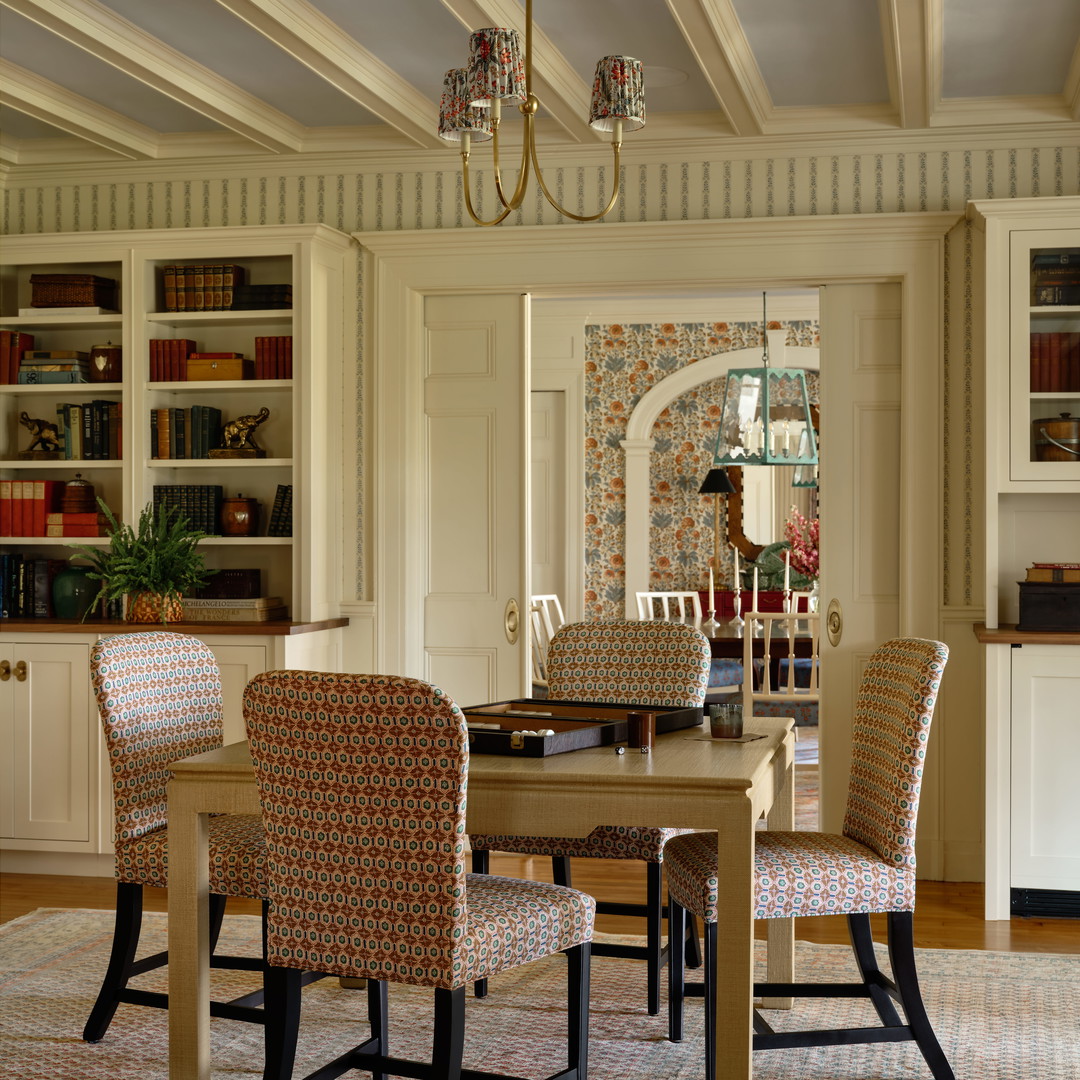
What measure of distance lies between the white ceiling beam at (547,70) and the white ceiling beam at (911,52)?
0.93 metres

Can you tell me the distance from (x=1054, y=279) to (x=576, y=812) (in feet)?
9.67

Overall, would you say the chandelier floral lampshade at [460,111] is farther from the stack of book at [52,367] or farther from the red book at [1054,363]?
the stack of book at [52,367]

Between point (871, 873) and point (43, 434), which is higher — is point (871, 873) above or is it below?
below

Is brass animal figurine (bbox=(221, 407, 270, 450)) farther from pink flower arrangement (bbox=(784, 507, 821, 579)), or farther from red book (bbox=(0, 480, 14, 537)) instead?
pink flower arrangement (bbox=(784, 507, 821, 579))

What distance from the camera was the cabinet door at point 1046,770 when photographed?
4.42 metres

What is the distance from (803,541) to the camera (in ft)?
31.8

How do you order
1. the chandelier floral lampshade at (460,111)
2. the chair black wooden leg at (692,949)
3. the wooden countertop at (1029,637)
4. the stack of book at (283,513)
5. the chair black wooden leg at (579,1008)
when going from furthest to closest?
the stack of book at (283,513) → the wooden countertop at (1029,637) → the chair black wooden leg at (692,949) → the chandelier floral lampshade at (460,111) → the chair black wooden leg at (579,1008)

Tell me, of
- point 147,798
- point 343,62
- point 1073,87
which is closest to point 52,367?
point 343,62

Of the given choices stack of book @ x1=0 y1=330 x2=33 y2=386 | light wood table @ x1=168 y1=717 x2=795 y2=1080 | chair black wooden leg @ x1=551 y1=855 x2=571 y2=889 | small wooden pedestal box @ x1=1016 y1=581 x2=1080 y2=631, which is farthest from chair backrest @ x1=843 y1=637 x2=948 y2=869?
stack of book @ x1=0 y1=330 x2=33 y2=386

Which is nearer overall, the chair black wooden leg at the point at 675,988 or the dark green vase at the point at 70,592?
the chair black wooden leg at the point at 675,988

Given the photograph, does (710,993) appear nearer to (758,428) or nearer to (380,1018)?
(380,1018)

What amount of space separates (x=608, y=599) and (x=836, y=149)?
506 cm

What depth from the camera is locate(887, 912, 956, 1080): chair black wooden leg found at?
2.95m

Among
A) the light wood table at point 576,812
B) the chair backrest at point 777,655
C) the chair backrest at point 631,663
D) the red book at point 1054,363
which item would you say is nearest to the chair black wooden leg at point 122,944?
the light wood table at point 576,812
